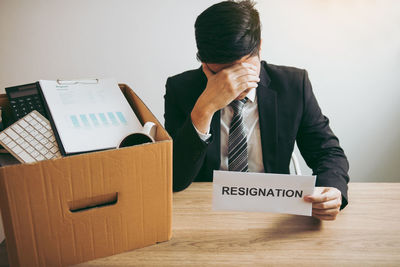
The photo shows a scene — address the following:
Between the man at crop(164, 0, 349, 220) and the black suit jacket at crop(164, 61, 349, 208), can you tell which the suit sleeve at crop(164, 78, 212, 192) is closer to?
the man at crop(164, 0, 349, 220)

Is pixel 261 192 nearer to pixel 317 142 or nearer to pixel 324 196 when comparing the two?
pixel 324 196

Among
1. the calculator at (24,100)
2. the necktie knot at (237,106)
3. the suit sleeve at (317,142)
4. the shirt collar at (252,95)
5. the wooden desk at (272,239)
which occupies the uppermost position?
the calculator at (24,100)

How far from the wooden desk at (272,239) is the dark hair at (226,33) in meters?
0.46

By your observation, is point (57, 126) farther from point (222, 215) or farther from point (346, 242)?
point (346, 242)

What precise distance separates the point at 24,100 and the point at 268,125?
0.85 metres

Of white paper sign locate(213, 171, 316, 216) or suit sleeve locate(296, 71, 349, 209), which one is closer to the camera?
white paper sign locate(213, 171, 316, 216)

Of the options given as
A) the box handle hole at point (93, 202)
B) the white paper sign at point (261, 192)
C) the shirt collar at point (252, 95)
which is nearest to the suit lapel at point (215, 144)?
the shirt collar at point (252, 95)

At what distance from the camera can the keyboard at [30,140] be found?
2.39 ft

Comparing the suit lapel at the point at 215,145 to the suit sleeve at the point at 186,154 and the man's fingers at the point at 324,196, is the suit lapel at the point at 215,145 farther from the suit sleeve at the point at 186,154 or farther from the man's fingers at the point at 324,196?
the man's fingers at the point at 324,196

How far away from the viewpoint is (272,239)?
82cm

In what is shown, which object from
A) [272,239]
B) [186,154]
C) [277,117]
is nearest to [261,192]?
[272,239]

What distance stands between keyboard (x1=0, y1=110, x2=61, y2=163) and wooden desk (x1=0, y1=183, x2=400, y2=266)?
0.25m

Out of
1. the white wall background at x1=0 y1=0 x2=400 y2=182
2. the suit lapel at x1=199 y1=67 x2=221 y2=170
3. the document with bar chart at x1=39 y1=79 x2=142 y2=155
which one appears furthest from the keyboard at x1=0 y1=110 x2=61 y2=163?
the white wall background at x1=0 y1=0 x2=400 y2=182

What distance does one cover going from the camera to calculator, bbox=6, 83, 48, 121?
861 millimetres
